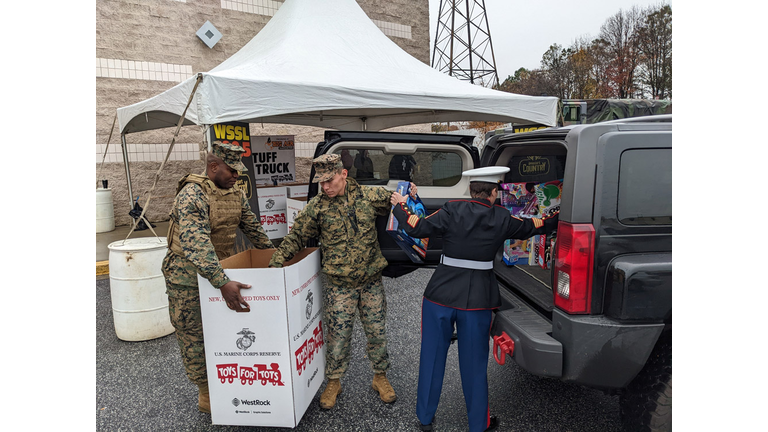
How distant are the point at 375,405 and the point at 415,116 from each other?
613 cm

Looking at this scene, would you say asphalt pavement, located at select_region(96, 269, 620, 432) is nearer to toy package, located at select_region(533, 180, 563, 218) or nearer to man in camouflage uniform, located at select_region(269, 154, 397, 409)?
man in camouflage uniform, located at select_region(269, 154, 397, 409)

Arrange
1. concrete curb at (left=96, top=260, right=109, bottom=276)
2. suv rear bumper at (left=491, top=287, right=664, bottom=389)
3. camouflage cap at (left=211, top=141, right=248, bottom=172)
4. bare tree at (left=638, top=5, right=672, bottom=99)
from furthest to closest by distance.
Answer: bare tree at (left=638, top=5, right=672, bottom=99) < concrete curb at (left=96, top=260, right=109, bottom=276) < camouflage cap at (left=211, top=141, right=248, bottom=172) < suv rear bumper at (left=491, top=287, right=664, bottom=389)

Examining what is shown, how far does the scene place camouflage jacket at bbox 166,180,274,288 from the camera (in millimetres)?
2395

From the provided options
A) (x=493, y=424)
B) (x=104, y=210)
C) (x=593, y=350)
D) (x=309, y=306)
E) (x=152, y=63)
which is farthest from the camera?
(x=152, y=63)

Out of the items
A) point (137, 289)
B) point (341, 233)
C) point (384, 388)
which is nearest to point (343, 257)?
point (341, 233)

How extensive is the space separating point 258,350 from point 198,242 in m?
0.71

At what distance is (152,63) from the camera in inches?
377

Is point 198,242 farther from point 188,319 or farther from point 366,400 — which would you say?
point 366,400

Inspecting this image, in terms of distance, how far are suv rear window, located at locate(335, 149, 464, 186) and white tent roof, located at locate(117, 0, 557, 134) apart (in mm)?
1269

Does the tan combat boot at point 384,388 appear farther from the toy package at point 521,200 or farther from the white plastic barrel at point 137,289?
the white plastic barrel at point 137,289

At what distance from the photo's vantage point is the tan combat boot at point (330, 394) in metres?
2.92

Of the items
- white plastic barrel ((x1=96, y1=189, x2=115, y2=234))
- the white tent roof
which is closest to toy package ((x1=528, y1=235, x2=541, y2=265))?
the white tent roof

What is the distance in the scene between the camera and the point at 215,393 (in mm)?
2543

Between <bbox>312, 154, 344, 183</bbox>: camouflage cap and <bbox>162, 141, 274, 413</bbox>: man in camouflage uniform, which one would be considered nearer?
<bbox>162, 141, 274, 413</bbox>: man in camouflage uniform
